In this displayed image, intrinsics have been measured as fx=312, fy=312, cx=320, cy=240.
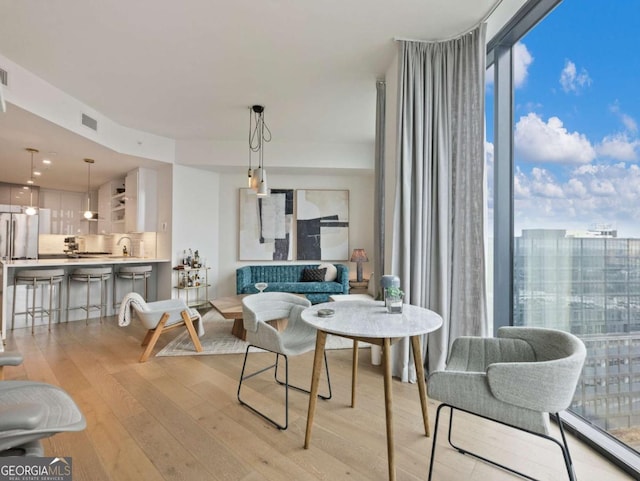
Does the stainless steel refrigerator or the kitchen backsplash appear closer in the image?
the kitchen backsplash

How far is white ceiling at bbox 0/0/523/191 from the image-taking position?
244 centimetres

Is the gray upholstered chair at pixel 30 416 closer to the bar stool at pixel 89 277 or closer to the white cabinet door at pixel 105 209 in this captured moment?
the bar stool at pixel 89 277

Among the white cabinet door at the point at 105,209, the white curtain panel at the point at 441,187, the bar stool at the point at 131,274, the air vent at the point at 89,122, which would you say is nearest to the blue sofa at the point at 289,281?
the bar stool at the point at 131,274

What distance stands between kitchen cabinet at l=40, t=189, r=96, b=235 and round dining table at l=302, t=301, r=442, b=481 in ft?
29.7

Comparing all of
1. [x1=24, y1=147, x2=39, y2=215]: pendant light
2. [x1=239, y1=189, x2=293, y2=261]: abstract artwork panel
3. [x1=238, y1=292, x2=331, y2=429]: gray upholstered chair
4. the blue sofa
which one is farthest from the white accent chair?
[x1=24, y1=147, x2=39, y2=215]: pendant light

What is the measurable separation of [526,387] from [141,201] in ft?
20.3

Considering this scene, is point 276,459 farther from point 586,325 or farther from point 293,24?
point 293,24

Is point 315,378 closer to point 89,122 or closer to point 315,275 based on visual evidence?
point 315,275

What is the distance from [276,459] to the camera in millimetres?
1756

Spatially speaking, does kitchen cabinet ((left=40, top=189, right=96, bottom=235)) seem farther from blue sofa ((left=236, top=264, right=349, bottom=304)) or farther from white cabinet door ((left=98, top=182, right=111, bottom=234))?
blue sofa ((left=236, top=264, right=349, bottom=304))

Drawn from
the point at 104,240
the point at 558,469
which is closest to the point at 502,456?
the point at 558,469

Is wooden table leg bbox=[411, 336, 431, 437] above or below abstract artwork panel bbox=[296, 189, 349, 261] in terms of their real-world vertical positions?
below

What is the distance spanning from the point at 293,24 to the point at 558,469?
3.50m

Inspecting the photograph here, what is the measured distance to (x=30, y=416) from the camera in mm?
978
